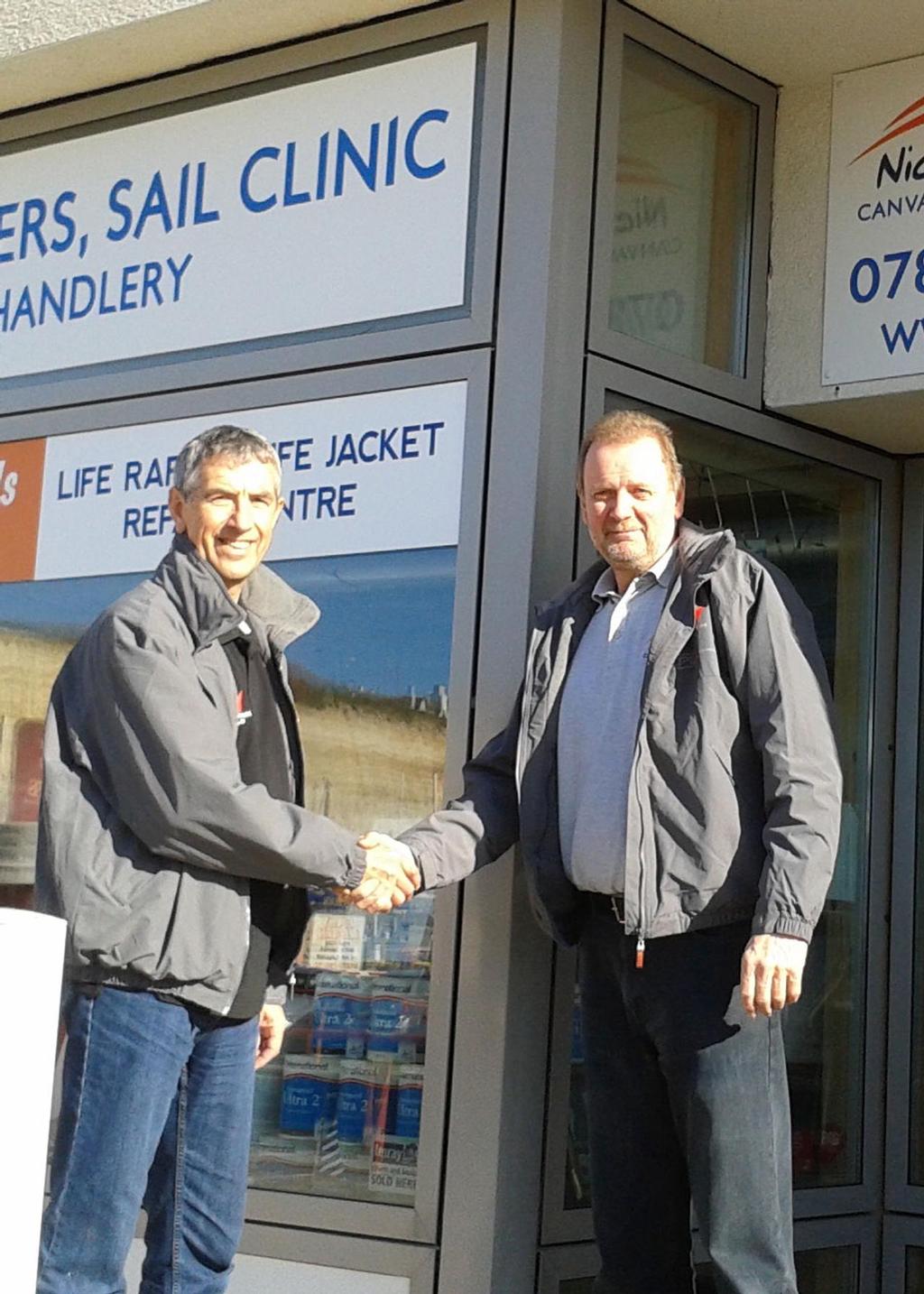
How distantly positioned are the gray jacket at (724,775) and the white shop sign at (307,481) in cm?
90

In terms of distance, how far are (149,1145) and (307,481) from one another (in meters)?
1.99

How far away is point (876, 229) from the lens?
187 inches

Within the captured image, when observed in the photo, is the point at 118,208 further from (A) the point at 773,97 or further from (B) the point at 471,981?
(B) the point at 471,981

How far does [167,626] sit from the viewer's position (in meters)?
3.29

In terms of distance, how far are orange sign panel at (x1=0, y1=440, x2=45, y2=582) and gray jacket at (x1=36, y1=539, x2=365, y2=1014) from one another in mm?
1991

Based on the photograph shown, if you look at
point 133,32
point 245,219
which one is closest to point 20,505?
point 245,219

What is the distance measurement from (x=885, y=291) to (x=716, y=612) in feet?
5.12

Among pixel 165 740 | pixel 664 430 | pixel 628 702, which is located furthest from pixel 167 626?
Answer: pixel 664 430

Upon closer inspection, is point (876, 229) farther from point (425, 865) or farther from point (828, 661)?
point (425, 865)

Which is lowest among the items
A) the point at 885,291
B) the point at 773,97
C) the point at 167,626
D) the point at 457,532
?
the point at 167,626

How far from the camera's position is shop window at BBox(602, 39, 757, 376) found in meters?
4.59

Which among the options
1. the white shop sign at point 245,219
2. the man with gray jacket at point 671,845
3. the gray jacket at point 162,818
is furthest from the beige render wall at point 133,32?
the gray jacket at point 162,818

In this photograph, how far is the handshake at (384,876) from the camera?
11.9 feet

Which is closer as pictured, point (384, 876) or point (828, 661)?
point (384, 876)
